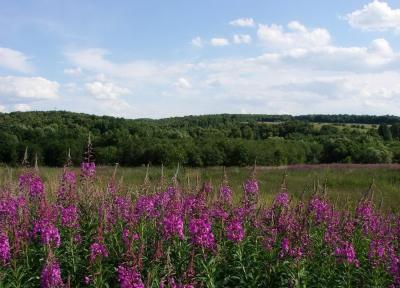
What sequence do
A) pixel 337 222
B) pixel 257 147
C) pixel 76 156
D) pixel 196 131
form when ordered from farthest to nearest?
pixel 196 131
pixel 257 147
pixel 76 156
pixel 337 222

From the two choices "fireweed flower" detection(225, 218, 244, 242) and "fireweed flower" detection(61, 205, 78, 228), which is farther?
"fireweed flower" detection(61, 205, 78, 228)

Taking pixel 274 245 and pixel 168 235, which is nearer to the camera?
pixel 168 235

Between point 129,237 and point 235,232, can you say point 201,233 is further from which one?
point 129,237

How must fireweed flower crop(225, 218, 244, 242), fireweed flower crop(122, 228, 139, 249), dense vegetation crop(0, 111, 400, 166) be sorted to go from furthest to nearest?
dense vegetation crop(0, 111, 400, 166), fireweed flower crop(225, 218, 244, 242), fireweed flower crop(122, 228, 139, 249)

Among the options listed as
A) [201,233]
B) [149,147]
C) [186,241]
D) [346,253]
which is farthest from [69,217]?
[149,147]

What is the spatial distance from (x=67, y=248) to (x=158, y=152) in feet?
159

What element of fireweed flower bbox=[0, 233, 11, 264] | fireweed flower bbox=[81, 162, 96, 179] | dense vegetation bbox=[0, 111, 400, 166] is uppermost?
fireweed flower bbox=[81, 162, 96, 179]

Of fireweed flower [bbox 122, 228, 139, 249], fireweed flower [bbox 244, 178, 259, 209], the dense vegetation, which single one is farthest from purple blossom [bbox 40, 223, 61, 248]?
the dense vegetation

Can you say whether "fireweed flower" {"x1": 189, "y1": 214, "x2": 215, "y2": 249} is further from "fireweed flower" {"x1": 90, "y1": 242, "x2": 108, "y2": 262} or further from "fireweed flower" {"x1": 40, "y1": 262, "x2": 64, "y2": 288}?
"fireweed flower" {"x1": 40, "y1": 262, "x2": 64, "y2": 288}

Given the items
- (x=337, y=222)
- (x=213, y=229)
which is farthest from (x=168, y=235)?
(x=337, y=222)

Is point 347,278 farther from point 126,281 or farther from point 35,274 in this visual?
point 35,274

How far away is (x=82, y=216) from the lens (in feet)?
23.5

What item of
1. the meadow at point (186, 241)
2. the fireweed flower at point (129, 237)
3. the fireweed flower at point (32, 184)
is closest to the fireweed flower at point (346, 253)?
the meadow at point (186, 241)

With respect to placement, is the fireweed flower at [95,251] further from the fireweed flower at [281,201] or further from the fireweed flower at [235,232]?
the fireweed flower at [281,201]
